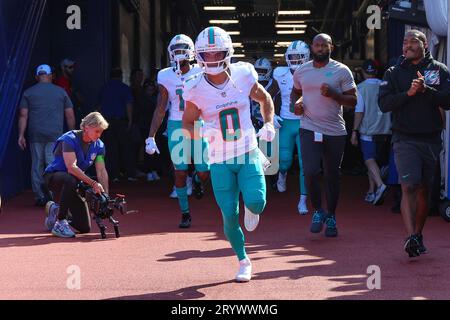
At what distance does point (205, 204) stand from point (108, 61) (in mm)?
5238

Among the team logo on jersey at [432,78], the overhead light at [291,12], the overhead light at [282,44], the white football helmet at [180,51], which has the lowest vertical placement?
the overhead light at [282,44]

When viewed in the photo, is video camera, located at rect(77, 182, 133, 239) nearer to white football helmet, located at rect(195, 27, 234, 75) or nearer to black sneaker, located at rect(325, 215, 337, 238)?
black sneaker, located at rect(325, 215, 337, 238)

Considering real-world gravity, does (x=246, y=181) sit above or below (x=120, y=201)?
above

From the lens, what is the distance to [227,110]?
24.8ft

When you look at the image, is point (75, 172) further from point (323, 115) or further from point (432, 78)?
point (432, 78)

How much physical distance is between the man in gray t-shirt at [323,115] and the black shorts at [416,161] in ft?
4.04

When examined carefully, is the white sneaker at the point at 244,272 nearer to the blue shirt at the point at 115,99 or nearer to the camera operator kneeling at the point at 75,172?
the camera operator kneeling at the point at 75,172

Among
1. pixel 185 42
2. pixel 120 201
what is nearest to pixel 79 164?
pixel 120 201

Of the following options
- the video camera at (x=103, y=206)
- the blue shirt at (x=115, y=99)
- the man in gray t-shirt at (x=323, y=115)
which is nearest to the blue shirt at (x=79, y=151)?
the video camera at (x=103, y=206)

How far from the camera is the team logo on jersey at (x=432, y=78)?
8484 millimetres

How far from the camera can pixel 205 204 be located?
13.9m

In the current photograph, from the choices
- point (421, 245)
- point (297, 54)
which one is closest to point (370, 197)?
point (297, 54)

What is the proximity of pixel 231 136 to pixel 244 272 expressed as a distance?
1027mm
